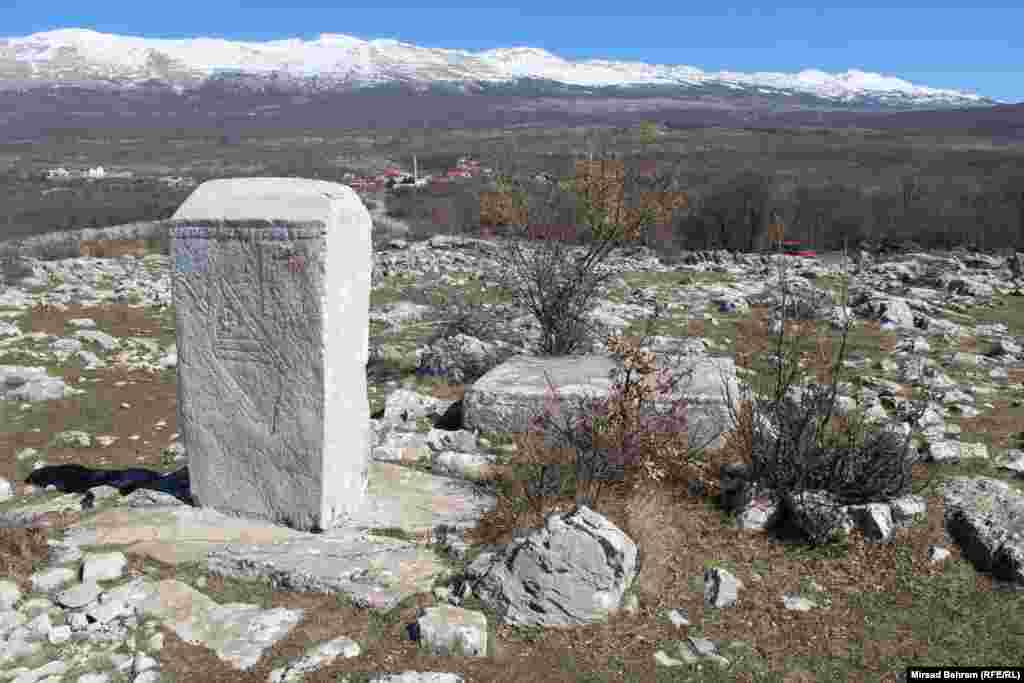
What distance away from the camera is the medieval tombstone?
4137 millimetres

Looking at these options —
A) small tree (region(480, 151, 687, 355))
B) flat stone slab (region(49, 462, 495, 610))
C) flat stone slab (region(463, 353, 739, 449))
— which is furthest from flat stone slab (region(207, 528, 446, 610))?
small tree (region(480, 151, 687, 355))

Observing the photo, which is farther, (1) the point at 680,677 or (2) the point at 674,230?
(2) the point at 674,230

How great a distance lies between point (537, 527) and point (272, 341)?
1737 mm

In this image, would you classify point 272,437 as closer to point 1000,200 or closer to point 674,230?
point 674,230

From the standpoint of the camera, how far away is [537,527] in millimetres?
3885

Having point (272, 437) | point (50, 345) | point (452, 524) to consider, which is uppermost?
A: point (272, 437)

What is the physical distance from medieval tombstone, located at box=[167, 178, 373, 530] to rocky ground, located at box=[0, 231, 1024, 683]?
25.3 inches

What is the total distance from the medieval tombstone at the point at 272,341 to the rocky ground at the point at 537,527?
2.11 feet

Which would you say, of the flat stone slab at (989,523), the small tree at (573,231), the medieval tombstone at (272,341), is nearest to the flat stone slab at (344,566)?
the medieval tombstone at (272,341)

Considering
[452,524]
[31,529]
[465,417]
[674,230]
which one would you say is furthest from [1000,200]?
[31,529]

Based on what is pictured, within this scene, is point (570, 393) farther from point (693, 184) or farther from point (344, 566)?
point (693, 184)

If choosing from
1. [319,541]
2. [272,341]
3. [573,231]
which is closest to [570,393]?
[319,541]

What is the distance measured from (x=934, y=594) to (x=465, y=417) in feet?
12.2

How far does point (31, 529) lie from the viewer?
436 centimetres
